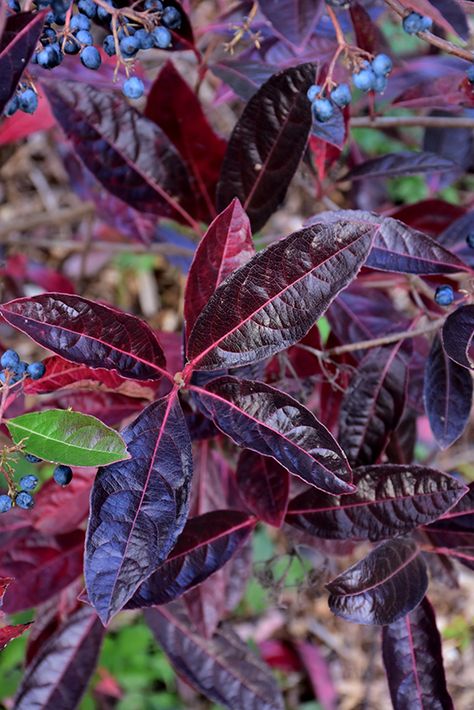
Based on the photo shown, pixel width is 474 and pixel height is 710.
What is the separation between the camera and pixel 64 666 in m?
1.28

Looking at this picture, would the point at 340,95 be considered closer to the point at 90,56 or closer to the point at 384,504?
the point at 90,56

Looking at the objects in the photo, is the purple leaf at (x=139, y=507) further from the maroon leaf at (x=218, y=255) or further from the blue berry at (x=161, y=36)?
the blue berry at (x=161, y=36)

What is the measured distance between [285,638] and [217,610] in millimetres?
1438

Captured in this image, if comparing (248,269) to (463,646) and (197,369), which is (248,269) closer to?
(197,369)

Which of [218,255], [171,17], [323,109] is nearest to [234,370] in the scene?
[218,255]

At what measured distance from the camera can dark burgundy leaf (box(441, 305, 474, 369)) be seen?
0.86 metres

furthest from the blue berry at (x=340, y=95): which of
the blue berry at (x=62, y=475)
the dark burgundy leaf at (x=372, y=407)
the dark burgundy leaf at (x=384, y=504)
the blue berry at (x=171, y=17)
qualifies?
the blue berry at (x=62, y=475)

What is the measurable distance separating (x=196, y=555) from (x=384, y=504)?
248 millimetres

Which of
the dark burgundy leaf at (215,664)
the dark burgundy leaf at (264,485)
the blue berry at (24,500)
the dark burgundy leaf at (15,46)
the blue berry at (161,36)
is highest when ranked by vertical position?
the dark burgundy leaf at (15,46)

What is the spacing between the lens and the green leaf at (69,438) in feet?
2.45

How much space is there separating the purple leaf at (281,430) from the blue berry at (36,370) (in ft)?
0.62

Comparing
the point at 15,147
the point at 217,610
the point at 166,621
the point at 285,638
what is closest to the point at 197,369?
the point at 217,610

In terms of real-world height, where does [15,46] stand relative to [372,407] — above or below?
above

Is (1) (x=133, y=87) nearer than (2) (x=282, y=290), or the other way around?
(2) (x=282, y=290)
